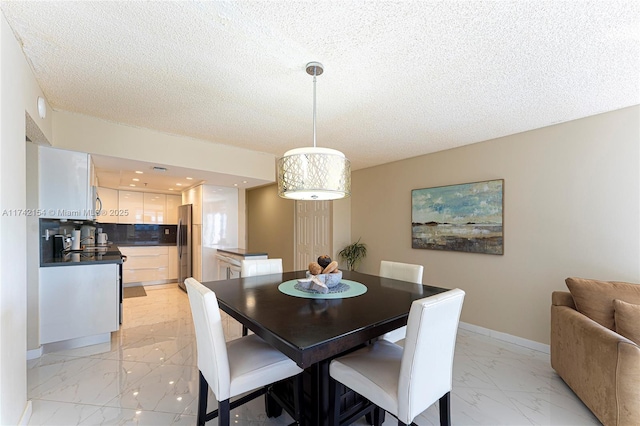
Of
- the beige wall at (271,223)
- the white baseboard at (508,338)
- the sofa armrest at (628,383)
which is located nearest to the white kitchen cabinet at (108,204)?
the beige wall at (271,223)

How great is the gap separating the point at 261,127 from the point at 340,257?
2.75m

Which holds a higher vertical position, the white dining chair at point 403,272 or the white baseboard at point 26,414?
the white dining chair at point 403,272

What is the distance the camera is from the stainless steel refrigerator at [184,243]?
508 centimetres

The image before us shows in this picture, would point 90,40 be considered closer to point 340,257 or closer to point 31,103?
point 31,103

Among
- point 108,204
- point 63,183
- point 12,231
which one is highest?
point 63,183

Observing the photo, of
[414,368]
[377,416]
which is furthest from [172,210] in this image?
[414,368]

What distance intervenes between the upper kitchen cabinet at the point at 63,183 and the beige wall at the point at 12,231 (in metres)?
1.06

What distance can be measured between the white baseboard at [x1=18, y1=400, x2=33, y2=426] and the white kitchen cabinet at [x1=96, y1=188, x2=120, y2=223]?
444cm

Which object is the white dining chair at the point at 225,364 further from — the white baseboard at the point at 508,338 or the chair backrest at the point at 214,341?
the white baseboard at the point at 508,338

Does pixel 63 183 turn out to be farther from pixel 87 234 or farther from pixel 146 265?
pixel 146 265

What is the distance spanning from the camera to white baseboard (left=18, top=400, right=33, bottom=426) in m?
1.66

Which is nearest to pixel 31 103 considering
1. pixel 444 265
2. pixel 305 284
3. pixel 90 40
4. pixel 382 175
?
pixel 90 40

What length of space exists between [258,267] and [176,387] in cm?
113

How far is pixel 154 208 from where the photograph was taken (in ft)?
19.7
